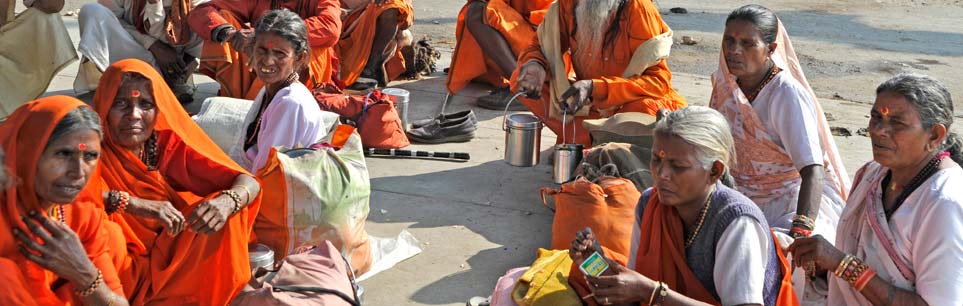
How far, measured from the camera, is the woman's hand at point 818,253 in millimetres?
3379

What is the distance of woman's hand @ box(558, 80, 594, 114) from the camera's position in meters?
5.73

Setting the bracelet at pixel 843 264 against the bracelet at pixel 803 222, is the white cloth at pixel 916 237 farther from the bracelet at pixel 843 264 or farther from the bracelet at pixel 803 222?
the bracelet at pixel 803 222

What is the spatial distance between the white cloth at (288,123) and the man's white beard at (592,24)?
5.94ft

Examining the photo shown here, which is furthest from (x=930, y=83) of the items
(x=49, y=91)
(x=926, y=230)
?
(x=49, y=91)

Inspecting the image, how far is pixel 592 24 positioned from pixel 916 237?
2818 millimetres

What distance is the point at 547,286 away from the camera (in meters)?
3.68

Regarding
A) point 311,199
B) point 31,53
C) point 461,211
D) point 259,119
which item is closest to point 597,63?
point 461,211

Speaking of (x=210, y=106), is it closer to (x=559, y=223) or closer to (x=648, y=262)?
(x=559, y=223)

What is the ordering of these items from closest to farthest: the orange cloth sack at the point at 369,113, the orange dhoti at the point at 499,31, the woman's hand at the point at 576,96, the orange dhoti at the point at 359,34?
the woman's hand at the point at 576,96 < the orange cloth sack at the point at 369,113 < the orange dhoti at the point at 499,31 < the orange dhoti at the point at 359,34

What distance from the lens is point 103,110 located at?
3.79 meters

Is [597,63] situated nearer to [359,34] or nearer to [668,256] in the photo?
[359,34]

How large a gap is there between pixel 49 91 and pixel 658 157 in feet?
18.2

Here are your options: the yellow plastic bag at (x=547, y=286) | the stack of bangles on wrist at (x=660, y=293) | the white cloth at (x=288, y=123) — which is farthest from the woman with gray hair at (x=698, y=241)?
the white cloth at (x=288, y=123)

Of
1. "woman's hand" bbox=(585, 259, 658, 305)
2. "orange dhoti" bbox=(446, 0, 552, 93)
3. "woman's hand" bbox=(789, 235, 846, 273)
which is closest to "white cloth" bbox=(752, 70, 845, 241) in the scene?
"woman's hand" bbox=(789, 235, 846, 273)
